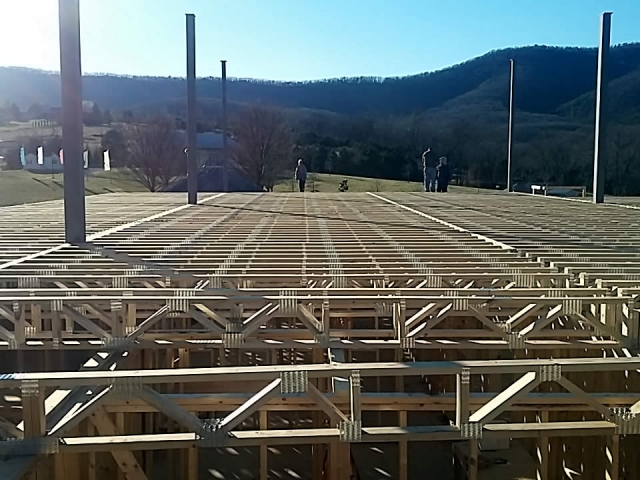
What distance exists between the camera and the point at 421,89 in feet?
382

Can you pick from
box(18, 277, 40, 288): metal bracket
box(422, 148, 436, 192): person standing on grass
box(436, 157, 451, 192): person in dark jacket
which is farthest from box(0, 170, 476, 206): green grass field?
box(18, 277, 40, 288): metal bracket

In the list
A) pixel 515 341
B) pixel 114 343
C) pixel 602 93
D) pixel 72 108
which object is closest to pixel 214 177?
pixel 602 93

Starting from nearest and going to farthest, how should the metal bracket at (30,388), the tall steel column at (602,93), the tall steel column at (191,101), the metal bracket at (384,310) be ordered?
the metal bracket at (30,388) < the metal bracket at (384,310) < the tall steel column at (191,101) < the tall steel column at (602,93)

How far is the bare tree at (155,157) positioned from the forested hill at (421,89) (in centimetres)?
4682

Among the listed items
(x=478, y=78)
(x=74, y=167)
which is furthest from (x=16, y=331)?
(x=478, y=78)

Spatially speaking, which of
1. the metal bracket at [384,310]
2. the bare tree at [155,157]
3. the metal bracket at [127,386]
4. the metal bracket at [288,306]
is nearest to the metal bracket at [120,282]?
the metal bracket at [288,306]

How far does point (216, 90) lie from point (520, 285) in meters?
108

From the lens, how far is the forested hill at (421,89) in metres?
107

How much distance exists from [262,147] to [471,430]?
52.9 m

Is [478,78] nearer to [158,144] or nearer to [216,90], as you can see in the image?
[216,90]

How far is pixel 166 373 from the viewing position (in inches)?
179

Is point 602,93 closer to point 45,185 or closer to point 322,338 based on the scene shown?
point 322,338

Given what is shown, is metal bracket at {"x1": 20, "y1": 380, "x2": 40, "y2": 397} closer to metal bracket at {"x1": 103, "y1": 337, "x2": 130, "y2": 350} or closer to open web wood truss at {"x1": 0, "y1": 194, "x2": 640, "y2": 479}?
open web wood truss at {"x1": 0, "y1": 194, "x2": 640, "y2": 479}

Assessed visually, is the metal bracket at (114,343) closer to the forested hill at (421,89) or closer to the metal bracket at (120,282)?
the metal bracket at (120,282)
